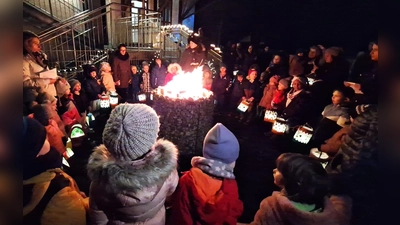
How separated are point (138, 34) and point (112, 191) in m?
3.96

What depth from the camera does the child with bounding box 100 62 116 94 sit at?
353cm

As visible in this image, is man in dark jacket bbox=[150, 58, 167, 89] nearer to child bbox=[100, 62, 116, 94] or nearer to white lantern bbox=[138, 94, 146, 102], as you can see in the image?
white lantern bbox=[138, 94, 146, 102]

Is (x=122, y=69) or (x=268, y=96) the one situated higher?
(x=122, y=69)

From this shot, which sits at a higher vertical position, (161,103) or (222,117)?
(161,103)

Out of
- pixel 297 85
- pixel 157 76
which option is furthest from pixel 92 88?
A: pixel 297 85

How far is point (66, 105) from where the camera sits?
272cm

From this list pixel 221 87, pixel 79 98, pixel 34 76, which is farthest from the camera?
pixel 221 87

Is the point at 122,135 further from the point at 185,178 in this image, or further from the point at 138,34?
the point at 138,34

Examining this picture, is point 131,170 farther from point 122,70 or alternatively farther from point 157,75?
point 157,75

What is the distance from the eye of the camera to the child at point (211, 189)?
1378 mm

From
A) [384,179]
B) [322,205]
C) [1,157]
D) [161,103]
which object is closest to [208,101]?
[161,103]

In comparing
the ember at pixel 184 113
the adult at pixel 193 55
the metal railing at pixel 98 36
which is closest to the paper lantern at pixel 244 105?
the adult at pixel 193 55

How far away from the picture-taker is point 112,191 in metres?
1.15

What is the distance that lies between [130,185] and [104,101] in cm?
239
